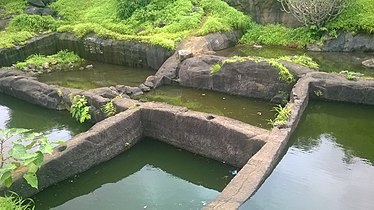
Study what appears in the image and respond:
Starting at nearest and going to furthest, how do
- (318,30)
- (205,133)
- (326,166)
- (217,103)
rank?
(326,166)
(205,133)
(217,103)
(318,30)

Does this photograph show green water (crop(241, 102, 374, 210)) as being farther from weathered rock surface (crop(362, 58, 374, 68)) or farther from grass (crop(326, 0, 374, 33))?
grass (crop(326, 0, 374, 33))

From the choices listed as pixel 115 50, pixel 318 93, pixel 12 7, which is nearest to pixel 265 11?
pixel 115 50

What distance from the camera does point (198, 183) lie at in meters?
7.36

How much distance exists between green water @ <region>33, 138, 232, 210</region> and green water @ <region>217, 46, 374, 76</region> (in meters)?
5.73

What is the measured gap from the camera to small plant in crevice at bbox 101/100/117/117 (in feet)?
30.0

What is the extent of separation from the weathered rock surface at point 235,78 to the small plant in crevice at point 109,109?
264 centimetres

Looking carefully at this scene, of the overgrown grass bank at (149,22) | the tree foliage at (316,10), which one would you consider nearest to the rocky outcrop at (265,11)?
the overgrown grass bank at (149,22)

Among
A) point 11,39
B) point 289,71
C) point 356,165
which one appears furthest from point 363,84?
point 11,39

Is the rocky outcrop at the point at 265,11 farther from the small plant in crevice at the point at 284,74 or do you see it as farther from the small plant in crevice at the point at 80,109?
the small plant in crevice at the point at 80,109

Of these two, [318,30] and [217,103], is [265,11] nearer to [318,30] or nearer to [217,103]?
[318,30]

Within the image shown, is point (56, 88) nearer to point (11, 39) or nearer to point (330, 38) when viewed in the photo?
point (11, 39)

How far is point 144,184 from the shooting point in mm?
7395

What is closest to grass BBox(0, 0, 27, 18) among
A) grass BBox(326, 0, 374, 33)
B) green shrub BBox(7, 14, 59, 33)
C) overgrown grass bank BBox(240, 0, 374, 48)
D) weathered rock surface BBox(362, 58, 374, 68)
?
green shrub BBox(7, 14, 59, 33)

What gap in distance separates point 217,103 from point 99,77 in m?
4.72
